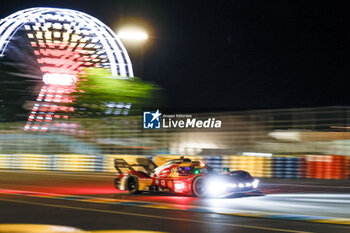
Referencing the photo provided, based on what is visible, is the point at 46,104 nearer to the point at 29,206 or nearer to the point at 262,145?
the point at 29,206

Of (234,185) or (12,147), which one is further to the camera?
(12,147)

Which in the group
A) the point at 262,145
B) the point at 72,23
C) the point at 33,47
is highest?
the point at 72,23

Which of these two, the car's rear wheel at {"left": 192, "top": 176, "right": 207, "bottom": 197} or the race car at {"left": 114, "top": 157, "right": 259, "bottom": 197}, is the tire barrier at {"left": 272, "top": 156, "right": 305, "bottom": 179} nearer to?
the race car at {"left": 114, "top": 157, "right": 259, "bottom": 197}

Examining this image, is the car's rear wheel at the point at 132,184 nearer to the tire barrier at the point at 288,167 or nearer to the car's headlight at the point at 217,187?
the car's headlight at the point at 217,187

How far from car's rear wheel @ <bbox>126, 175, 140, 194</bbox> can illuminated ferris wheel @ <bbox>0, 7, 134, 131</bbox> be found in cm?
274

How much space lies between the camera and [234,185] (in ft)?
43.0

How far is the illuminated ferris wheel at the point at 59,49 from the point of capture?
15.5m

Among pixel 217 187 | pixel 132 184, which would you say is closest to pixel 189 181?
pixel 217 187

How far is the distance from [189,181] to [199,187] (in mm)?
297

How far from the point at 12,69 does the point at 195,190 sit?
6182mm

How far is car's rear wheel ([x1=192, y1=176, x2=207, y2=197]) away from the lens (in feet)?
43.5

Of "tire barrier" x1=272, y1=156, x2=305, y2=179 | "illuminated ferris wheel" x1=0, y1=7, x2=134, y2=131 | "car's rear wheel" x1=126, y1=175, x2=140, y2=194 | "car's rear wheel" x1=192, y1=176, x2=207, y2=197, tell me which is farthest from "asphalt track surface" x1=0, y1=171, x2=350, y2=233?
"tire barrier" x1=272, y1=156, x2=305, y2=179

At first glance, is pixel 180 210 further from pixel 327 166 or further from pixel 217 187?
pixel 327 166

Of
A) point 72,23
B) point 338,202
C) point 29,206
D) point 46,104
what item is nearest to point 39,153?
point 72,23
